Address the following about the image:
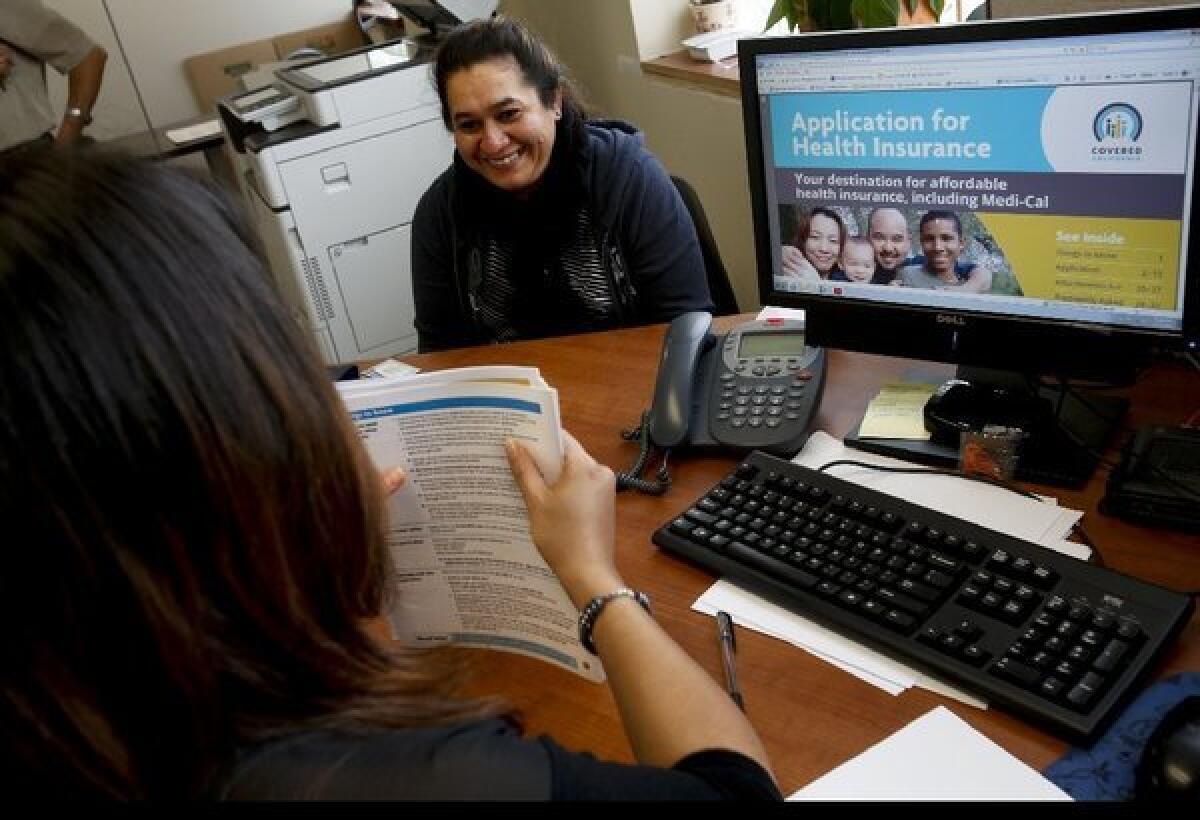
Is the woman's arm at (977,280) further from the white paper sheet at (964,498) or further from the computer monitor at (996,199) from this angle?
the white paper sheet at (964,498)

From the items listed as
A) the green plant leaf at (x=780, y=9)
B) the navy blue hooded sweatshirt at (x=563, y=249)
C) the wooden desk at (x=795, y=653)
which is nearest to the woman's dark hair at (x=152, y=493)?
the wooden desk at (x=795, y=653)

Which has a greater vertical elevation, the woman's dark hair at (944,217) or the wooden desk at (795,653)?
the woman's dark hair at (944,217)

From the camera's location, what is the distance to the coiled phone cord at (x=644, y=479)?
118cm

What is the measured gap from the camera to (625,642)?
2.72 ft

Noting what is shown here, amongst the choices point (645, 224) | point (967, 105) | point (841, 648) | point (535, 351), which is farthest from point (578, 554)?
point (645, 224)

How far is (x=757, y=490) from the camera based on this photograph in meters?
1.08

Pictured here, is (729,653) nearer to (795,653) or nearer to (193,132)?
(795,653)

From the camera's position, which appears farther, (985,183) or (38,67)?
(38,67)

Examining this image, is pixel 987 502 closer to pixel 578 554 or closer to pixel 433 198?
pixel 578 554

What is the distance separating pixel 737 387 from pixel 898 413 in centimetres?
20

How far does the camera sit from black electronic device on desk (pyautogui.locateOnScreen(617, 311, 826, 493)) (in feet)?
3.97

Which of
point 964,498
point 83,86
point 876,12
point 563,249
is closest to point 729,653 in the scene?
point 964,498

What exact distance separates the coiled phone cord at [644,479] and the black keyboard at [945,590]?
10 centimetres

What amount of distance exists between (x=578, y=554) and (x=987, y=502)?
1.42 ft
